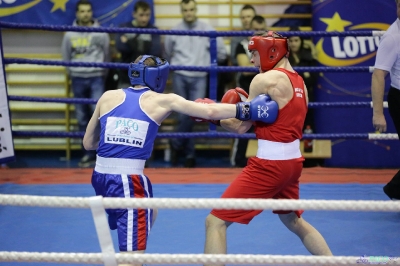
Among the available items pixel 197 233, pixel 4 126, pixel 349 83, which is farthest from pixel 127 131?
pixel 349 83

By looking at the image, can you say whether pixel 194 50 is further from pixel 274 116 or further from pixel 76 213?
pixel 274 116

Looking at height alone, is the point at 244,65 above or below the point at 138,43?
below

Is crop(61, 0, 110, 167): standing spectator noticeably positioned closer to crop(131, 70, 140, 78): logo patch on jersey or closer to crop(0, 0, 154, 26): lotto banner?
crop(0, 0, 154, 26): lotto banner

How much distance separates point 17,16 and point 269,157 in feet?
16.0

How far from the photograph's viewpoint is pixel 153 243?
13.2 feet

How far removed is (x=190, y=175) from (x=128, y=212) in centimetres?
305

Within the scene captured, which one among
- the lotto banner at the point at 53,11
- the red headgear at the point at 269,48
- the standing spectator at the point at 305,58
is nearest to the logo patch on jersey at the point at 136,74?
the red headgear at the point at 269,48

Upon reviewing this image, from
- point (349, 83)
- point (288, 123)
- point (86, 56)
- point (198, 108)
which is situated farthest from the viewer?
point (86, 56)

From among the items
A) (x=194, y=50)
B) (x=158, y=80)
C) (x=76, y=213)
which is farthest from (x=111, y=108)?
(x=194, y=50)

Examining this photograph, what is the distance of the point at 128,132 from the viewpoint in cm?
302

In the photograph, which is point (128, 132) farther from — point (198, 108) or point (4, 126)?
point (4, 126)

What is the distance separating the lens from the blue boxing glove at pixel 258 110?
303 centimetres

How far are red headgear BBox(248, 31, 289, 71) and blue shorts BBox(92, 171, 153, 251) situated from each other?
2.99 feet

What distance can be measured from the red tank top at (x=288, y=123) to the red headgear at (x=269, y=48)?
0.07m
